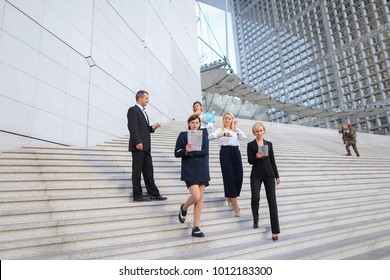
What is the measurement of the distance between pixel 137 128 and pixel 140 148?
30 cm

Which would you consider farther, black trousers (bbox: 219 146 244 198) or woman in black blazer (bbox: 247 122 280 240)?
black trousers (bbox: 219 146 244 198)

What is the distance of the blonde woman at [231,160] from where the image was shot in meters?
3.51

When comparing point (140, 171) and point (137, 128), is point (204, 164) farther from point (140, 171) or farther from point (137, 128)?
point (137, 128)

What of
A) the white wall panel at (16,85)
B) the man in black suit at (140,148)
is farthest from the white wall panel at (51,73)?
the man in black suit at (140,148)

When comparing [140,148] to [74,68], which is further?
[74,68]

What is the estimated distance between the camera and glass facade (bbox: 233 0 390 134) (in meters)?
41.1

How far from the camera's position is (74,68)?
6.20 metres

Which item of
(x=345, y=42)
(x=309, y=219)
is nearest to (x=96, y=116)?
(x=309, y=219)

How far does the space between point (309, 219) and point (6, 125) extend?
503 centimetres

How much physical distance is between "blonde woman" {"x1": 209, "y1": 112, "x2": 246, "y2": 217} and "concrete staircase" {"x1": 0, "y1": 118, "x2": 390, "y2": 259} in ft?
1.02

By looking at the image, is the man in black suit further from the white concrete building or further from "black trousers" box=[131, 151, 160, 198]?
the white concrete building

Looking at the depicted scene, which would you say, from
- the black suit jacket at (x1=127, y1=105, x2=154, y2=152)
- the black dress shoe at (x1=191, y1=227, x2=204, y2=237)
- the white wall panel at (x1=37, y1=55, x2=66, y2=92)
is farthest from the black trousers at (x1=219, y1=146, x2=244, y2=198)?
the white wall panel at (x1=37, y1=55, x2=66, y2=92)

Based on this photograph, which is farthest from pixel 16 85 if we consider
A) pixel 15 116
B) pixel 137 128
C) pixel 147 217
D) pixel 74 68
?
pixel 147 217
